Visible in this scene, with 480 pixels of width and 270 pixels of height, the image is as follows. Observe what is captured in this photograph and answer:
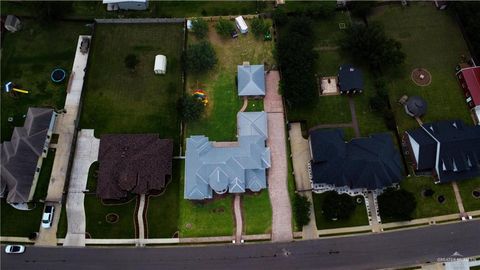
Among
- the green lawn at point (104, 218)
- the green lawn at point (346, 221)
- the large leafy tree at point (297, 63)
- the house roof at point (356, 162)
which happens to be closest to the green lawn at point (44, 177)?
the green lawn at point (104, 218)

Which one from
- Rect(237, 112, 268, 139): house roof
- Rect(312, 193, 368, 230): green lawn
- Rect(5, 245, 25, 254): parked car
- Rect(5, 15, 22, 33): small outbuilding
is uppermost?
Rect(5, 15, 22, 33): small outbuilding

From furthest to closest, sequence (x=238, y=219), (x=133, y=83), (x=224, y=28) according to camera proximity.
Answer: (x=224, y=28) < (x=133, y=83) < (x=238, y=219)

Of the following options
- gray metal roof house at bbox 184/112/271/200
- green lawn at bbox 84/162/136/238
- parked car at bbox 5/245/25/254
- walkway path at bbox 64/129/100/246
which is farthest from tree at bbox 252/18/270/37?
parked car at bbox 5/245/25/254

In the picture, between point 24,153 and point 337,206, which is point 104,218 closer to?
point 24,153

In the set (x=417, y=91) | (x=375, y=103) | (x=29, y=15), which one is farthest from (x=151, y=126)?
(x=417, y=91)

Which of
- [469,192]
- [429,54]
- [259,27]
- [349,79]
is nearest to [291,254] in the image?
[469,192]

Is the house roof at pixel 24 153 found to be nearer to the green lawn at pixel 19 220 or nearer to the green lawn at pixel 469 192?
the green lawn at pixel 19 220

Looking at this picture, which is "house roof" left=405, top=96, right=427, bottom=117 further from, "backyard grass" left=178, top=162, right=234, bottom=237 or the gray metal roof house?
"backyard grass" left=178, top=162, right=234, bottom=237
